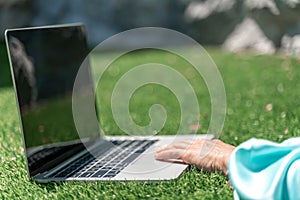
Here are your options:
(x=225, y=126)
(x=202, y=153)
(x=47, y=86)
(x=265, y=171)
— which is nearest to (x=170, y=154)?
(x=202, y=153)

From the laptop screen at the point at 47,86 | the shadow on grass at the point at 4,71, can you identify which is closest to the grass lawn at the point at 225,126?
the shadow on grass at the point at 4,71

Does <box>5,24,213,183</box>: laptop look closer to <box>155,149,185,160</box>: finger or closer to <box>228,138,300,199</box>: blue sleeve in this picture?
<box>155,149,185,160</box>: finger

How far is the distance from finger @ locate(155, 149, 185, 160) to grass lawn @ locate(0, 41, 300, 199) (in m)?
0.07

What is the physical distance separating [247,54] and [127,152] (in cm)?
361

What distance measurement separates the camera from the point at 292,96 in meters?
3.69

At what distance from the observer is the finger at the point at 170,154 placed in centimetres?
203

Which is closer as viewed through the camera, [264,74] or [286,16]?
[264,74]

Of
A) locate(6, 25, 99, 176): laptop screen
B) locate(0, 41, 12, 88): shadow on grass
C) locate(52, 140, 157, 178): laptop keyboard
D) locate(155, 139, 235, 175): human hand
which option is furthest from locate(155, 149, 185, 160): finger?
locate(0, 41, 12, 88): shadow on grass

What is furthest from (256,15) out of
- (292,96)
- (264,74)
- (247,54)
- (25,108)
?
(25,108)

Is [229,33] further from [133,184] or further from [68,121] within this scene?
[133,184]

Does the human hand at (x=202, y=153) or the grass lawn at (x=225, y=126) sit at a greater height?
the human hand at (x=202, y=153)

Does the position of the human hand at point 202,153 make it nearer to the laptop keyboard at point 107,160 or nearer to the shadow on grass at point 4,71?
the laptop keyboard at point 107,160

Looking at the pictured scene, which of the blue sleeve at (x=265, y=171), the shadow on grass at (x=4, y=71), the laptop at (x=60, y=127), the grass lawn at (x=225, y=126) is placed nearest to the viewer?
the blue sleeve at (x=265, y=171)

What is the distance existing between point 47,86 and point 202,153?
28.5 inches
